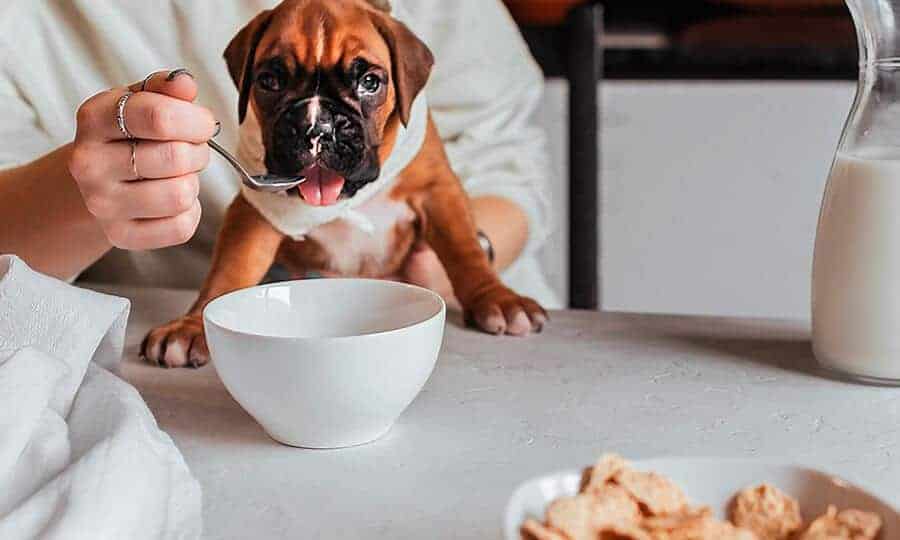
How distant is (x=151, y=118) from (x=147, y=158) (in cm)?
3

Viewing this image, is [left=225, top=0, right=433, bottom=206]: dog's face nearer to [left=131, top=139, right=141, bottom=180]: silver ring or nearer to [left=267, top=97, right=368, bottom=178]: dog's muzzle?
[left=267, top=97, right=368, bottom=178]: dog's muzzle

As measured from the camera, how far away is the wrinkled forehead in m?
0.75

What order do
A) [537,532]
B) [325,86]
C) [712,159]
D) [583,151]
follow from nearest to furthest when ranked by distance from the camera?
[537,532] < [325,86] < [583,151] < [712,159]

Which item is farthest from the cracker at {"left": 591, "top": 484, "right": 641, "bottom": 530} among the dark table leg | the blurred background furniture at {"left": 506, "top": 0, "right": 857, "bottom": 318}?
the blurred background furniture at {"left": 506, "top": 0, "right": 857, "bottom": 318}

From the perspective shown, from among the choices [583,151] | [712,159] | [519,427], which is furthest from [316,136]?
[712,159]

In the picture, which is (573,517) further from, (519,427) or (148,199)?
(148,199)

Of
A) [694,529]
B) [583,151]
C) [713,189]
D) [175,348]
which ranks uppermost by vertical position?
[694,529]

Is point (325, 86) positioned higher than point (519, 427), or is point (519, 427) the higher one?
point (325, 86)

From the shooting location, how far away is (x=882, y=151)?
0.72m

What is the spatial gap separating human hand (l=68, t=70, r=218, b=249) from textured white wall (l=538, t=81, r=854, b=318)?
1080 mm

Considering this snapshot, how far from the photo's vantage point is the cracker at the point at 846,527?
0.43 meters

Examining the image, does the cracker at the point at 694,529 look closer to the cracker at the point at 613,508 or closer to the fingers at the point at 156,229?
the cracker at the point at 613,508

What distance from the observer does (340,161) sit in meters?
0.76

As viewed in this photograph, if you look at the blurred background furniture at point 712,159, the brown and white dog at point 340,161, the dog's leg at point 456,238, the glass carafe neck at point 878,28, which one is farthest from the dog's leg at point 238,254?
the blurred background furniture at point 712,159
